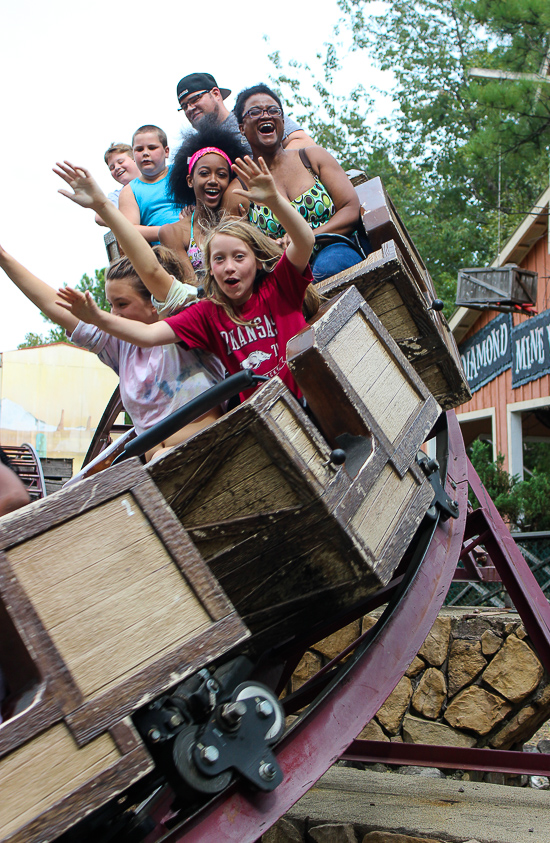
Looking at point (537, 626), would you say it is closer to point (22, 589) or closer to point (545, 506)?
point (22, 589)

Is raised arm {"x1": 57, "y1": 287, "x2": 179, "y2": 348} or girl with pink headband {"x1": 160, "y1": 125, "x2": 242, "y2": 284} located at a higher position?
girl with pink headband {"x1": 160, "y1": 125, "x2": 242, "y2": 284}

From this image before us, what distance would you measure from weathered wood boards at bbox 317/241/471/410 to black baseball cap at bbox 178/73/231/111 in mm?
1715

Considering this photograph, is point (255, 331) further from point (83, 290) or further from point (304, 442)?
point (83, 290)

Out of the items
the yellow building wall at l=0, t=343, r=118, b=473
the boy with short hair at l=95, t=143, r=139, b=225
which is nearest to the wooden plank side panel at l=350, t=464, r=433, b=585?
the boy with short hair at l=95, t=143, r=139, b=225

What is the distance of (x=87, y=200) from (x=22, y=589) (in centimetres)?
145

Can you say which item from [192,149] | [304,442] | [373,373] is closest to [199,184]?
[192,149]

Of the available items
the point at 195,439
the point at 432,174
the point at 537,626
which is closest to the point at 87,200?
the point at 195,439

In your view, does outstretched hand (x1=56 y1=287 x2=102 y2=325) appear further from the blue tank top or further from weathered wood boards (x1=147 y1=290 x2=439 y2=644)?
the blue tank top

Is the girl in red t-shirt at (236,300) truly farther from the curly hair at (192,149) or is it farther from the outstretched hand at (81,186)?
the curly hair at (192,149)

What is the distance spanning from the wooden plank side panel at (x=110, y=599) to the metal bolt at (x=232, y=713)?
217 mm

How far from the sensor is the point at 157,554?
4.70ft

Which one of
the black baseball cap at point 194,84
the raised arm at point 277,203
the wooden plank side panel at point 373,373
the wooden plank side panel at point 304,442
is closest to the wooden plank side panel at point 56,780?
the wooden plank side panel at point 304,442

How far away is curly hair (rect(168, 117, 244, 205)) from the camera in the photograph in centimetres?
329

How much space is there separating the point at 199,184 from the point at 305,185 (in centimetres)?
44
